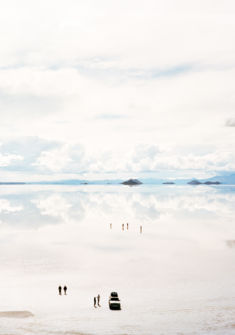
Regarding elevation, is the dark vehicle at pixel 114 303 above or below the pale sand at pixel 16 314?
above

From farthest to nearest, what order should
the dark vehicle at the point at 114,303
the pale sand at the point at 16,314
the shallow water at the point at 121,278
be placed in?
the dark vehicle at the point at 114,303
the pale sand at the point at 16,314
the shallow water at the point at 121,278

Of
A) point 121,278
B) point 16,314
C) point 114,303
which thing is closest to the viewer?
point 16,314

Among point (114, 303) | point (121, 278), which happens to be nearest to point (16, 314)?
point (114, 303)

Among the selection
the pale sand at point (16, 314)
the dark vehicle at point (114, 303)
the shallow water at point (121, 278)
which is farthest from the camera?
the dark vehicle at point (114, 303)

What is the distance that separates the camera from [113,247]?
84.5m

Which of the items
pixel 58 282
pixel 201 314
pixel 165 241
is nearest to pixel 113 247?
pixel 165 241

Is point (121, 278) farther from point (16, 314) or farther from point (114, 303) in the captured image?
point (16, 314)

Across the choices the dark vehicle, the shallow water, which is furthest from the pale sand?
the dark vehicle

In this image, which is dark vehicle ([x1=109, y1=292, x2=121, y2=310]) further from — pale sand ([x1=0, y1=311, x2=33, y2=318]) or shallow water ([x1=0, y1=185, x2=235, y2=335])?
pale sand ([x1=0, y1=311, x2=33, y2=318])

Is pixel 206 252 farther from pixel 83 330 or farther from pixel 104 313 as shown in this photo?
pixel 83 330

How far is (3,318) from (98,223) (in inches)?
3269

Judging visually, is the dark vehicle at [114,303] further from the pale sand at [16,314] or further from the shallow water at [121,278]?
the pale sand at [16,314]

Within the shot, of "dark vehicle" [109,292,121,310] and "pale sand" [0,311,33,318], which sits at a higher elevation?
"dark vehicle" [109,292,121,310]

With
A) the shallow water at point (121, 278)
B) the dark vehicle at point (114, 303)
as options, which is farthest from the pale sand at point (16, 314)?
the dark vehicle at point (114, 303)
